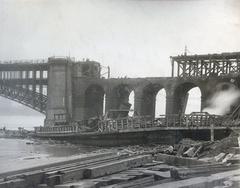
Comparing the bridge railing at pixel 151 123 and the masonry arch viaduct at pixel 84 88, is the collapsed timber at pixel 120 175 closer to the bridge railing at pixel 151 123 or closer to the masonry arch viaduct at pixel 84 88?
the bridge railing at pixel 151 123

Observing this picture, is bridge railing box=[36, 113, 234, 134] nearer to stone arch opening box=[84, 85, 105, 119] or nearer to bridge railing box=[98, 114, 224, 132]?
bridge railing box=[98, 114, 224, 132]

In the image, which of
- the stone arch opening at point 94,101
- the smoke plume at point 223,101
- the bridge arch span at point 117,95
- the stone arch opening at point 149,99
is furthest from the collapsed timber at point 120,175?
the stone arch opening at point 94,101

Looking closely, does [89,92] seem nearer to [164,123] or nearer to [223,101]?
[223,101]

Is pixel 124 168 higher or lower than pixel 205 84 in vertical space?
lower

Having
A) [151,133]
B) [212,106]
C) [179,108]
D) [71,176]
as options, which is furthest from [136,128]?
[71,176]

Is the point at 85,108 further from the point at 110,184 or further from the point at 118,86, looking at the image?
the point at 110,184

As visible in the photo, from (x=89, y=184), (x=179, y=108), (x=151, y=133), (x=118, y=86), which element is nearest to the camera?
(x=89, y=184)
